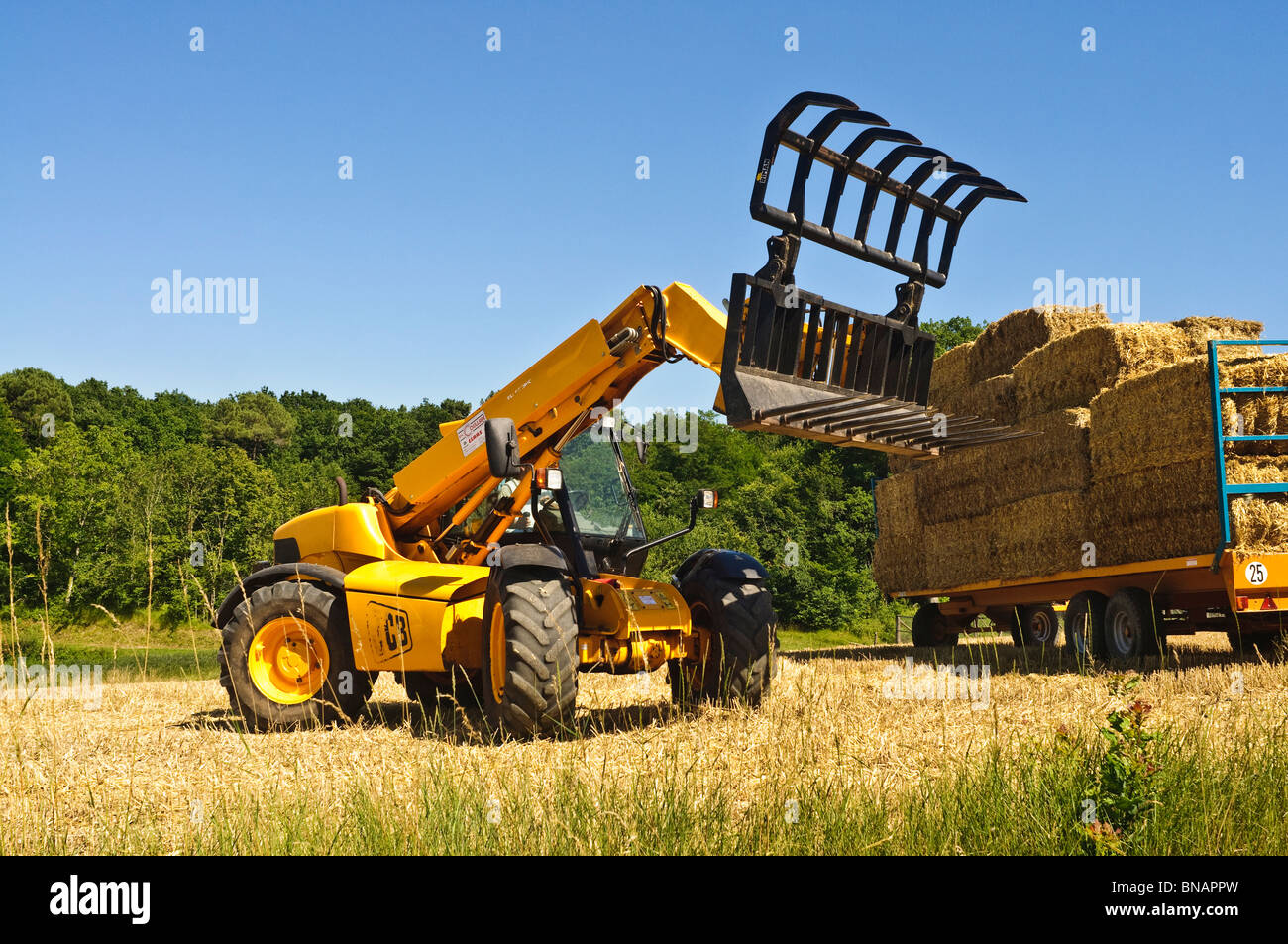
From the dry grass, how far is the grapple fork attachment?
62.2 inches

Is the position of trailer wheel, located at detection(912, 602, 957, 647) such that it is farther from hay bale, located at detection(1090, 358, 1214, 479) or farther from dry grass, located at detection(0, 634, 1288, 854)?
dry grass, located at detection(0, 634, 1288, 854)

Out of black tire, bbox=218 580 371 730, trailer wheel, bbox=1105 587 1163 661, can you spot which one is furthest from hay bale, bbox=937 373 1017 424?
black tire, bbox=218 580 371 730

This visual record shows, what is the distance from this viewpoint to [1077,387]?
12695mm

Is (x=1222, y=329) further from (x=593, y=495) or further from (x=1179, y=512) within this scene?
(x=593, y=495)

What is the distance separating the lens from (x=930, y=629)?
16.3m

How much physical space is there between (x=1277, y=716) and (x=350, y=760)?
16.7 ft

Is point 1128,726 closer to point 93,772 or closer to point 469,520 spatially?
point 93,772

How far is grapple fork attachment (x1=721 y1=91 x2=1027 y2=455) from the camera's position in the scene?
652 cm

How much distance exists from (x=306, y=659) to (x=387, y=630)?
2.91ft

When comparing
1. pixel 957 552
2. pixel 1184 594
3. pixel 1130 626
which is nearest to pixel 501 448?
pixel 1130 626

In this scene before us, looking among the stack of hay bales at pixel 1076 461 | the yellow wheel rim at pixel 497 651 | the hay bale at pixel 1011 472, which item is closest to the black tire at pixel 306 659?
the yellow wheel rim at pixel 497 651

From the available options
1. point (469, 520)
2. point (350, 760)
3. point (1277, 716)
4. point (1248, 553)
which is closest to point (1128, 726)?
point (1277, 716)

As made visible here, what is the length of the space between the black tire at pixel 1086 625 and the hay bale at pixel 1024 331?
3380 millimetres
